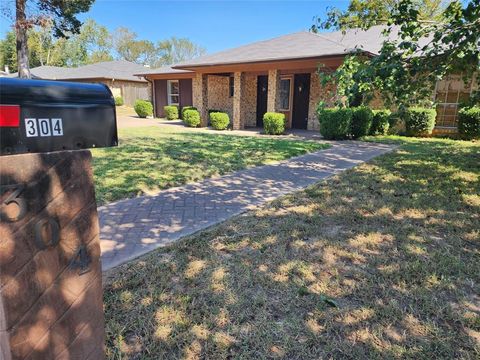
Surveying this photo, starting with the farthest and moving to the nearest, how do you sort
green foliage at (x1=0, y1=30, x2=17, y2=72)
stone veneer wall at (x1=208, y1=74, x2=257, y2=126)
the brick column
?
1. green foliage at (x1=0, y1=30, x2=17, y2=72)
2. stone veneer wall at (x1=208, y1=74, x2=257, y2=126)
3. the brick column

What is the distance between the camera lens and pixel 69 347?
1485 millimetres

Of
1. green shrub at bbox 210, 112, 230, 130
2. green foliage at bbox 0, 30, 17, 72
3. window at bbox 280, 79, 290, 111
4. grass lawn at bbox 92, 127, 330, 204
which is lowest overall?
grass lawn at bbox 92, 127, 330, 204

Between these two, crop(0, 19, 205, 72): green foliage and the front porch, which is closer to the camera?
the front porch

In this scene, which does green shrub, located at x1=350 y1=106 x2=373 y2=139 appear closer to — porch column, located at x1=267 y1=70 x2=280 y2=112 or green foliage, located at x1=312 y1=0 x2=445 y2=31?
porch column, located at x1=267 y1=70 x2=280 y2=112

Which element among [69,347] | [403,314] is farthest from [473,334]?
[69,347]

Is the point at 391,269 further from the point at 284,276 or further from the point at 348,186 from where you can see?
the point at 348,186

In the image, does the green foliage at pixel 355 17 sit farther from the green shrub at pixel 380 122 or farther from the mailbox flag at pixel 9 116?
the green shrub at pixel 380 122

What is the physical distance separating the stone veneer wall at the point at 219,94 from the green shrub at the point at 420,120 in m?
9.82

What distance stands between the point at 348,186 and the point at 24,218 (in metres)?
5.46

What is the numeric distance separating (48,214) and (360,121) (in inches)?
514

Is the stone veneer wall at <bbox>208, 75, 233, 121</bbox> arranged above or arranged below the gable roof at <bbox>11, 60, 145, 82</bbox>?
below

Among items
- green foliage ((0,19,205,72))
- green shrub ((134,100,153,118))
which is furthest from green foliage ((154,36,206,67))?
green shrub ((134,100,153,118))

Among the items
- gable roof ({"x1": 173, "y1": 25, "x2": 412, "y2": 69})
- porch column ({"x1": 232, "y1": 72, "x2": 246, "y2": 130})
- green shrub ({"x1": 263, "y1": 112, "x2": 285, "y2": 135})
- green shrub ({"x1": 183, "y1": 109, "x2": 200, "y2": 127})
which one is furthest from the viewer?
green shrub ({"x1": 183, "y1": 109, "x2": 200, "y2": 127})

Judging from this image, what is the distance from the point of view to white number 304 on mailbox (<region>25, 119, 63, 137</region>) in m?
1.15
